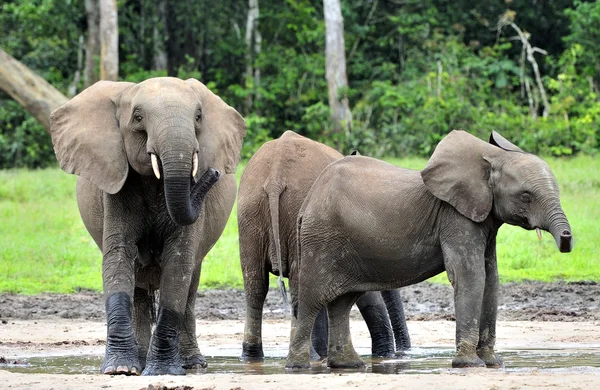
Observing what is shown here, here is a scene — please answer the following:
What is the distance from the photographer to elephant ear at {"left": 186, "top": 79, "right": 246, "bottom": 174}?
344 inches

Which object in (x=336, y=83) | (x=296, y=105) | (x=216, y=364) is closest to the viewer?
(x=216, y=364)

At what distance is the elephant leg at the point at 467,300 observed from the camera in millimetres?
8531

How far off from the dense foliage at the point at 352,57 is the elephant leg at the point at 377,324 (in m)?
15.1

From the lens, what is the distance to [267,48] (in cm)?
3122

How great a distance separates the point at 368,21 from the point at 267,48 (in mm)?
2727

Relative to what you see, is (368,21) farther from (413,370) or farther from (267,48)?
(413,370)

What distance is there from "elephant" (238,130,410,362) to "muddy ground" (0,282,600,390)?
28.2 inches

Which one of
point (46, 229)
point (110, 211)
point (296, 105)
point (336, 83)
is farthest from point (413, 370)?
point (296, 105)

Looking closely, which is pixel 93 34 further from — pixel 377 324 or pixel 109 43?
pixel 377 324

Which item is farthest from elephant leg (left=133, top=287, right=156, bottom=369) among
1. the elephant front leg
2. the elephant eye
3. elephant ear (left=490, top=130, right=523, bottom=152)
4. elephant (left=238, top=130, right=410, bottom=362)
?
the elephant eye

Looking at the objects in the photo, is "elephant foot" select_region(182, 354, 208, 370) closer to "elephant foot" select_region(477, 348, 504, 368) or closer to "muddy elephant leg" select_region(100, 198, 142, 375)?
"muddy elephant leg" select_region(100, 198, 142, 375)

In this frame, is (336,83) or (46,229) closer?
(46,229)

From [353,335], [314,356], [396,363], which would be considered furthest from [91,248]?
[396,363]

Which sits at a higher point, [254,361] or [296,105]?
[296,105]
